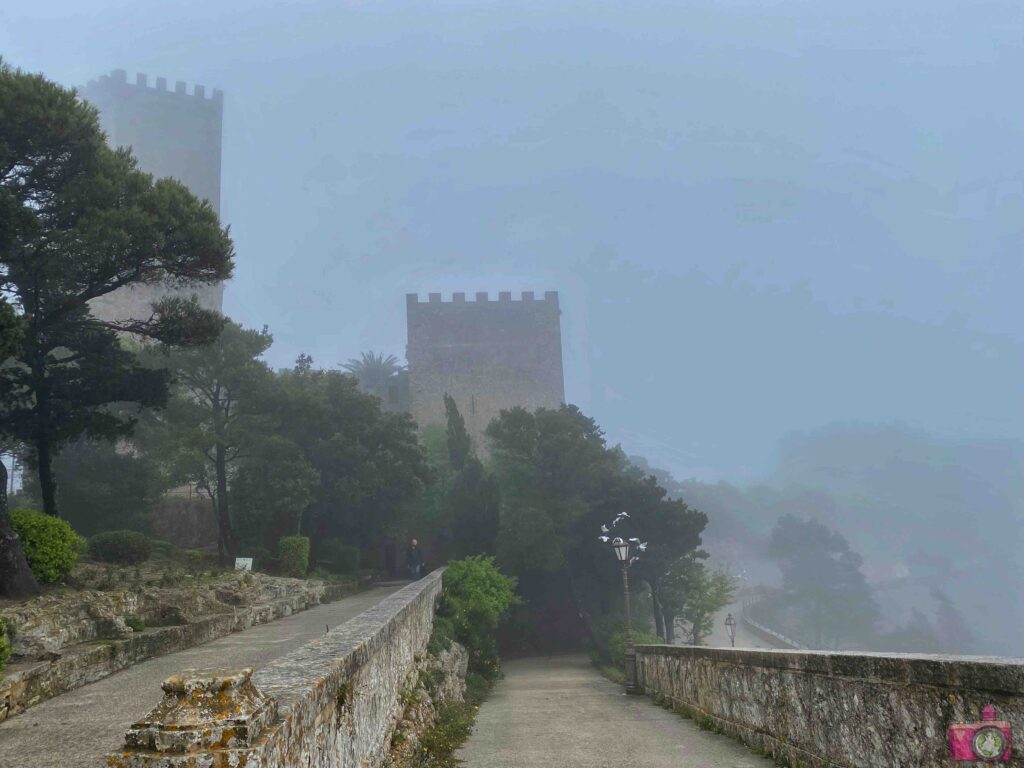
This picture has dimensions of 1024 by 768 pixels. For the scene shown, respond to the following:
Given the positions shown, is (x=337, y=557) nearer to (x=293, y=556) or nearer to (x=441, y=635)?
(x=293, y=556)

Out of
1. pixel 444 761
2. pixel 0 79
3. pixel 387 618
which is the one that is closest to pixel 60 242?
pixel 0 79

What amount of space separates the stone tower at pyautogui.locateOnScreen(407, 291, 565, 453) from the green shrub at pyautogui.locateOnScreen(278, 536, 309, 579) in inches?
1736

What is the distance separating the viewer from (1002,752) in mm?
4270

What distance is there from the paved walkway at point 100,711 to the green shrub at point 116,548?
18.3ft

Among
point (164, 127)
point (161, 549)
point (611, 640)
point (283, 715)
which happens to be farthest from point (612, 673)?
point (164, 127)

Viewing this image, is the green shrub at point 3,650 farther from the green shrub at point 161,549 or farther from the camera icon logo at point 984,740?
the green shrub at point 161,549

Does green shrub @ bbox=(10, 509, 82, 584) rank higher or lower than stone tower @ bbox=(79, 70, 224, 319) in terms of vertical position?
lower

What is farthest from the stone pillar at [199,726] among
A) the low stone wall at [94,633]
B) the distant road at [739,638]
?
the distant road at [739,638]

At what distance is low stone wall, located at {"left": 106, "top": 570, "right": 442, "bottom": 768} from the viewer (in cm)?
320

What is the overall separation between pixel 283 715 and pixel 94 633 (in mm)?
7603

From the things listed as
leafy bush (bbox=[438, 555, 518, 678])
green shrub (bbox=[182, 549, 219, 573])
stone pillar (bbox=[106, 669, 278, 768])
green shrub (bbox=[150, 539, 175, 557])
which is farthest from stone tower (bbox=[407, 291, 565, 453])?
stone pillar (bbox=[106, 669, 278, 768])

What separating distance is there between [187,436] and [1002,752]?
26.0 m

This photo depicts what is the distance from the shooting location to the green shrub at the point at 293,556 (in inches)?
968

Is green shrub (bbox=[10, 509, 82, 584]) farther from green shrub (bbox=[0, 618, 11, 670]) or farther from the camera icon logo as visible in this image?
Result: the camera icon logo
